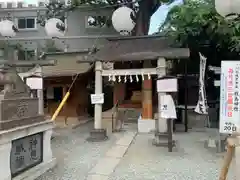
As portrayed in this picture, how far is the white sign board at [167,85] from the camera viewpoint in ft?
26.0

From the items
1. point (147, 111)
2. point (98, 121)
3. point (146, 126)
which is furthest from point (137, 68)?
point (98, 121)

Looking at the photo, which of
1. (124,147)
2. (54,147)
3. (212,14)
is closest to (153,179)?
(124,147)

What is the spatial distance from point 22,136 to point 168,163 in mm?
3485

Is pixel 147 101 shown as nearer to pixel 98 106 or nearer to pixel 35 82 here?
pixel 98 106

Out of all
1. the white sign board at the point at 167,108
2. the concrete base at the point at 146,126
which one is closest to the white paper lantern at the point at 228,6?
the white sign board at the point at 167,108

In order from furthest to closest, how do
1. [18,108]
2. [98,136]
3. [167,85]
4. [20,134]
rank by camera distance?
[98,136]
[167,85]
[18,108]
[20,134]

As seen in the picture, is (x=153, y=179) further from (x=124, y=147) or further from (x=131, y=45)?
(x=131, y=45)

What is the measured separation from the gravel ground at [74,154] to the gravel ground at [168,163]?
30.3 inches

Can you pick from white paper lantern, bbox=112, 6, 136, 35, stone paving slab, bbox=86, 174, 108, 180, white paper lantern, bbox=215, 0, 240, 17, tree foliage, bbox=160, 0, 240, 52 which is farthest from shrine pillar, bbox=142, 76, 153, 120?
white paper lantern, bbox=215, 0, 240, 17

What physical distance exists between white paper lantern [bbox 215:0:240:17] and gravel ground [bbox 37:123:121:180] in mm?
4125

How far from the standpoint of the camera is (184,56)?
8.62m

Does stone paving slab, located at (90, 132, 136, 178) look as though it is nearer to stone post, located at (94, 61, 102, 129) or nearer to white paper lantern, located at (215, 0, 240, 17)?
stone post, located at (94, 61, 102, 129)

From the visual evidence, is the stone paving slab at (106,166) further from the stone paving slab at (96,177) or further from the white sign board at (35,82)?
the white sign board at (35,82)

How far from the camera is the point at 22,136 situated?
5.34 m
